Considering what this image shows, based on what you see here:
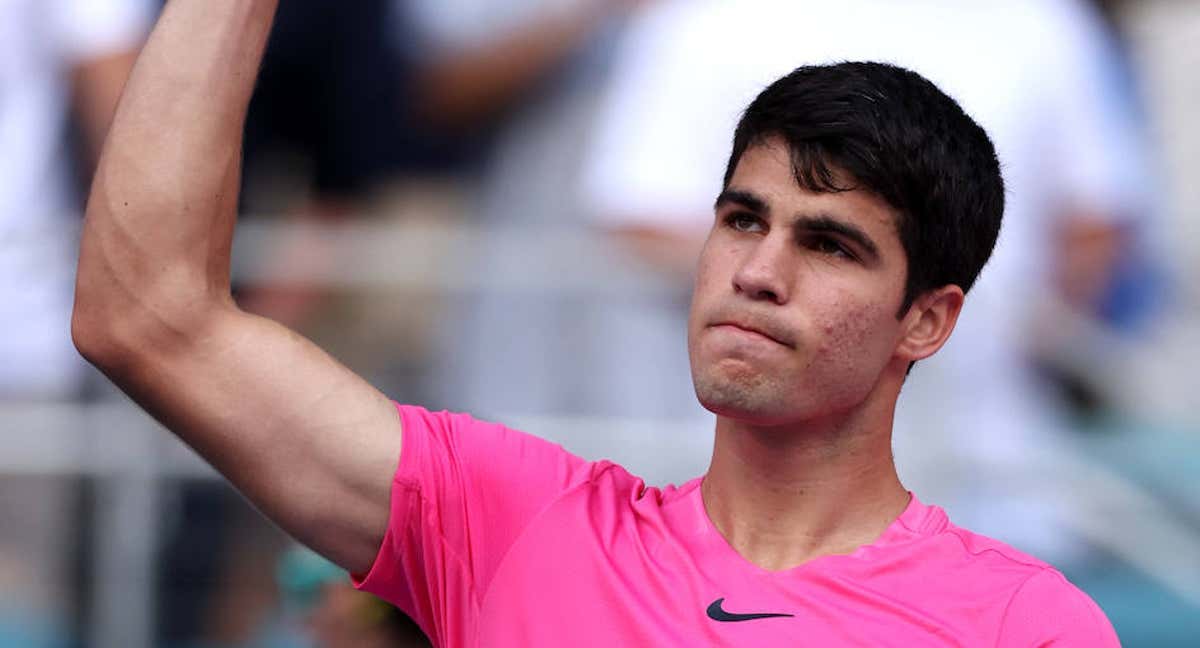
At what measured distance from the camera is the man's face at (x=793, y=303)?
7.52ft

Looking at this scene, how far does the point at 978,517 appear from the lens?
4812 millimetres

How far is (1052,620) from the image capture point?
220 centimetres

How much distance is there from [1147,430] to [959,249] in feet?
10.7

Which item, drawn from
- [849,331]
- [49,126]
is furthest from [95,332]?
[49,126]

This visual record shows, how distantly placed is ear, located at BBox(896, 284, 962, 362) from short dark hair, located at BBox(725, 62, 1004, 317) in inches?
0.7

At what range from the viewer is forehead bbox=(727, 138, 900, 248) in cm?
232

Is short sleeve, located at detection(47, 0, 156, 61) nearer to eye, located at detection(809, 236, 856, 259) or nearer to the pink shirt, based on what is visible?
the pink shirt

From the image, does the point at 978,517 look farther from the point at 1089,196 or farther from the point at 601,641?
the point at 601,641

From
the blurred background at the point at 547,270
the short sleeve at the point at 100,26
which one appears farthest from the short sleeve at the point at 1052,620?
the short sleeve at the point at 100,26

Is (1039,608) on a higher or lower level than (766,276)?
lower

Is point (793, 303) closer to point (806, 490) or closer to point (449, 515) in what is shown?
point (806, 490)

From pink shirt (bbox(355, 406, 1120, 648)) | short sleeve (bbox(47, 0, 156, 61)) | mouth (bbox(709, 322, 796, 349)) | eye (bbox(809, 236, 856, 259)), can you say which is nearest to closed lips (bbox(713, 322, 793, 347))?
mouth (bbox(709, 322, 796, 349))

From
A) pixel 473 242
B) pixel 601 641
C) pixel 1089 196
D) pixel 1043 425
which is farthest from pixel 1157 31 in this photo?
pixel 601 641

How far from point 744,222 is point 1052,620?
659 millimetres
